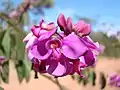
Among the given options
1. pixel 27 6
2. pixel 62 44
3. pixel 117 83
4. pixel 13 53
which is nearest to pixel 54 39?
pixel 62 44

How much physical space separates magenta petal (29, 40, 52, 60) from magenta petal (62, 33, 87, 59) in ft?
0.15

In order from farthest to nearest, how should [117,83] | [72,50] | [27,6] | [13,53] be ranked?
[117,83] < [27,6] < [13,53] < [72,50]

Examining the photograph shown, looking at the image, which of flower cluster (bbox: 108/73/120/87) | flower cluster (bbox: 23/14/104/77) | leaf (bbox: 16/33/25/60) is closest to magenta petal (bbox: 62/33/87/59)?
flower cluster (bbox: 23/14/104/77)

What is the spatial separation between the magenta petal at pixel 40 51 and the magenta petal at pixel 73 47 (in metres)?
0.05

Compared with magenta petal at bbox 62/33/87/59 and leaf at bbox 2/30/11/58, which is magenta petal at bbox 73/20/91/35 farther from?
leaf at bbox 2/30/11/58

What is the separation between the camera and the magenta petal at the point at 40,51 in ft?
3.65

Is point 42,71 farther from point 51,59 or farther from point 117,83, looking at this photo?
point 117,83

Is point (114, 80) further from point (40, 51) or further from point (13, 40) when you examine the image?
point (40, 51)

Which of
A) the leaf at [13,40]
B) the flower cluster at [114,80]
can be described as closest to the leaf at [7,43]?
the leaf at [13,40]

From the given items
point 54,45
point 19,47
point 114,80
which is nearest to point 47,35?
point 54,45

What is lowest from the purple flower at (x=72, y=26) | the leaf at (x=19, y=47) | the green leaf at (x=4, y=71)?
the green leaf at (x=4, y=71)

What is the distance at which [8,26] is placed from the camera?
2055 mm

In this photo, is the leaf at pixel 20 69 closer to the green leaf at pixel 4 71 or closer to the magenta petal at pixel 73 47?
the green leaf at pixel 4 71

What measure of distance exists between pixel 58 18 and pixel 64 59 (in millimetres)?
Result: 106
